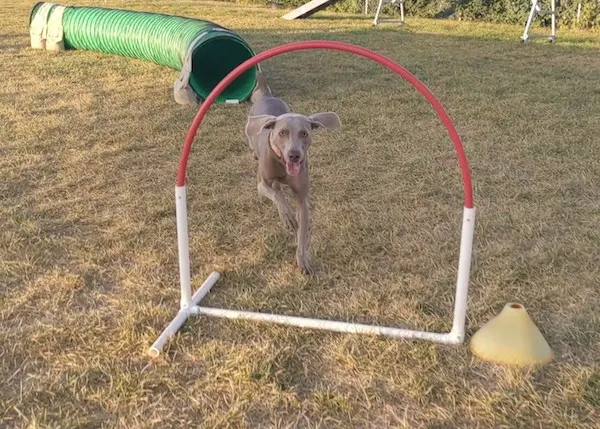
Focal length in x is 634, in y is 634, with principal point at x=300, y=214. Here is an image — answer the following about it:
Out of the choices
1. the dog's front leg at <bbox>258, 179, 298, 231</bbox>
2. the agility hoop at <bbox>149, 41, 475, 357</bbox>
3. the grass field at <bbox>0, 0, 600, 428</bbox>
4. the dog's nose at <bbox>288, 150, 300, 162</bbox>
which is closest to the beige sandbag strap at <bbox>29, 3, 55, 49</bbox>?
the grass field at <bbox>0, 0, 600, 428</bbox>

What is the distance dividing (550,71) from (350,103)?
150 inches

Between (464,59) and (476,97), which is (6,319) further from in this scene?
(464,59)

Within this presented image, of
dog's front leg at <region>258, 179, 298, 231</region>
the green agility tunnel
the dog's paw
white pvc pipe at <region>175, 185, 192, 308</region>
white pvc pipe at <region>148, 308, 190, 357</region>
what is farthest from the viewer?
the green agility tunnel

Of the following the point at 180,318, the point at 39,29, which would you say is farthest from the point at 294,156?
the point at 39,29

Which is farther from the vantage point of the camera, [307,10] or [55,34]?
[307,10]

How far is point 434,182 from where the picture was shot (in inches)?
201

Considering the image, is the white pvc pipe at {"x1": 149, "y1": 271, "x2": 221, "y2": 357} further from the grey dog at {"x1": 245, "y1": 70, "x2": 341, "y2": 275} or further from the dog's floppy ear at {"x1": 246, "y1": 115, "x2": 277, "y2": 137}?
the dog's floppy ear at {"x1": 246, "y1": 115, "x2": 277, "y2": 137}

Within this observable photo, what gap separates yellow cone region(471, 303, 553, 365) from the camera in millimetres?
2762

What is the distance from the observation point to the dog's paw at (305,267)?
3615 mm

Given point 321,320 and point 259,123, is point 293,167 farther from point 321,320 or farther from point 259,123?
point 321,320

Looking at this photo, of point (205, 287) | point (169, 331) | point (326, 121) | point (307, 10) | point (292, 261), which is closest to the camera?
point (169, 331)

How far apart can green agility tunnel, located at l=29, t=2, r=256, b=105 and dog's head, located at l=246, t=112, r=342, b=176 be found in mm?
4003

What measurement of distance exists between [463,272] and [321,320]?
0.72 metres

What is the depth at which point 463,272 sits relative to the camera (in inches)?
111
